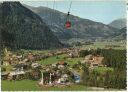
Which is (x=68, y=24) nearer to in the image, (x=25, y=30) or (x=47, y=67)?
(x=25, y=30)

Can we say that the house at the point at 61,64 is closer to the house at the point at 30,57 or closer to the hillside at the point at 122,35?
the house at the point at 30,57

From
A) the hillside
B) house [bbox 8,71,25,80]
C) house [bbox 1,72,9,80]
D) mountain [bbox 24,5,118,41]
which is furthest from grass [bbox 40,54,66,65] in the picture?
the hillside

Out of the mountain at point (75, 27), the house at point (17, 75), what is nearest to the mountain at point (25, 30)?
the mountain at point (75, 27)

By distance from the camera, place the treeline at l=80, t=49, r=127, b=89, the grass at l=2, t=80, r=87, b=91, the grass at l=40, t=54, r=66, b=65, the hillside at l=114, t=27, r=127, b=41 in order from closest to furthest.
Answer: the hillside at l=114, t=27, r=127, b=41 → the treeline at l=80, t=49, r=127, b=89 → the grass at l=2, t=80, r=87, b=91 → the grass at l=40, t=54, r=66, b=65

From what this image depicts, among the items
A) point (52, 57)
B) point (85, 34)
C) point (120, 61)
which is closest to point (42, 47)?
point (52, 57)

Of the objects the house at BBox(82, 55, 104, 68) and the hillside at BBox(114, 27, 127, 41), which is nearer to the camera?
the hillside at BBox(114, 27, 127, 41)

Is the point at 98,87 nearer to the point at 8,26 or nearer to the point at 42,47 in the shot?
the point at 42,47

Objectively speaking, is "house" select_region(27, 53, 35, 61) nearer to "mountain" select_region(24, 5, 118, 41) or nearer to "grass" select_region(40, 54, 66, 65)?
"grass" select_region(40, 54, 66, 65)
